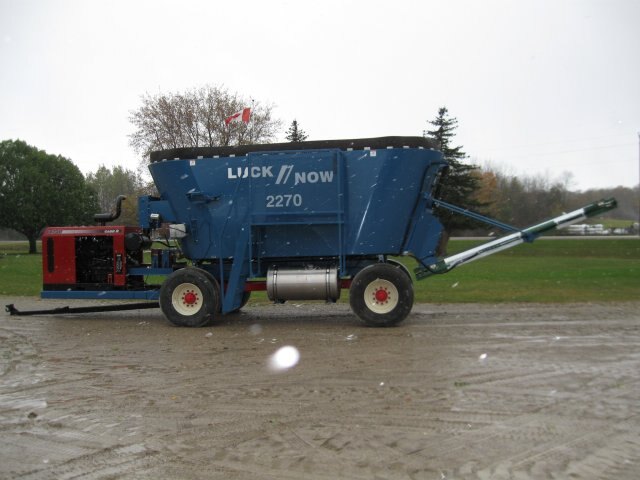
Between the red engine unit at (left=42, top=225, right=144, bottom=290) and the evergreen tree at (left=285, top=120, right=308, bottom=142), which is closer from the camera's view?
the red engine unit at (left=42, top=225, right=144, bottom=290)

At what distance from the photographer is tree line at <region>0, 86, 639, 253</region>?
27.4m

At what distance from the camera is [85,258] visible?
1227 cm

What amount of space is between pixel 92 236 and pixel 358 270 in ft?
17.2

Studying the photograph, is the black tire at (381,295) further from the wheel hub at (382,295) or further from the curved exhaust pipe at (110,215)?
the curved exhaust pipe at (110,215)

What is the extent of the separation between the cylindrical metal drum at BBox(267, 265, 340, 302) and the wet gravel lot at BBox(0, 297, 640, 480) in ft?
2.30

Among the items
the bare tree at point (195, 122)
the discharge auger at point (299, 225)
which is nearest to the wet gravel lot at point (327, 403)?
A: the discharge auger at point (299, 225)

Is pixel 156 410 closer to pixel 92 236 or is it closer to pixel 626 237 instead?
pixel 92 236

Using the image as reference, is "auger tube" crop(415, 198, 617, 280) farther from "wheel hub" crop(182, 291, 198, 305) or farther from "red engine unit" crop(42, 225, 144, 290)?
"red engine unit" crop(42, 225, 144, 290)

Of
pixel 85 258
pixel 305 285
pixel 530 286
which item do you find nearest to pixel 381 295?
pixel 305 285

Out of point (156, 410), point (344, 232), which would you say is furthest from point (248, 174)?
point (156, 410)

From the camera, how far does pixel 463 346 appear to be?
28.5ft

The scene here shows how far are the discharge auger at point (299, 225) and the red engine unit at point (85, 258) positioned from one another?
7.0 inches

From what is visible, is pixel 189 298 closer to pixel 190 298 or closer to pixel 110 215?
pixel 190 298

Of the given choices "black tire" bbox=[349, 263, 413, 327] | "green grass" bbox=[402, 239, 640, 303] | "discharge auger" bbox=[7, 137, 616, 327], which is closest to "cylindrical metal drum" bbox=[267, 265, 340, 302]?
"discharge auger" bbox=[7, 137, 616, 327]
